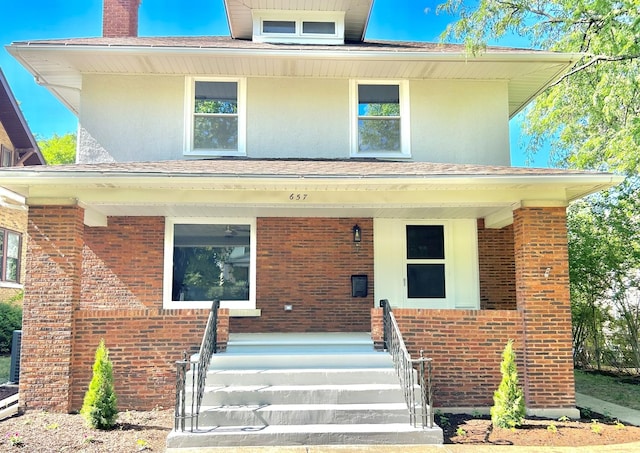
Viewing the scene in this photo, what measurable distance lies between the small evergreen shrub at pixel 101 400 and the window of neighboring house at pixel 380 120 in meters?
5.85

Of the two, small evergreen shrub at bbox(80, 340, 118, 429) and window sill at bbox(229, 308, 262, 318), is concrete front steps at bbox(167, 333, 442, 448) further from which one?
window sill at bbox(229, 308, 262, 318)

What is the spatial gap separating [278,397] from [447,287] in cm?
473

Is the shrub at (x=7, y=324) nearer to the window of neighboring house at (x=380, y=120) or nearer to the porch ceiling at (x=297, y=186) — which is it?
the porch ceiling at (x=297, y=186)

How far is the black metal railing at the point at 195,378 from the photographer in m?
6.51

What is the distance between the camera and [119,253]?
Result: 34.4 ft

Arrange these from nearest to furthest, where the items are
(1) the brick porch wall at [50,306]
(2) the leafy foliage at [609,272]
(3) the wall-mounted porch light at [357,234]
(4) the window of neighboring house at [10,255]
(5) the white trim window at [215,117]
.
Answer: (1) the brick porch wall at [50,306] → (5) the white trim window at [215,117] → (3) the wall-mounted porch light at [357,234] → (2) the leafy foliage at [609,272] → (4) the window of neighboring house at [10,255]

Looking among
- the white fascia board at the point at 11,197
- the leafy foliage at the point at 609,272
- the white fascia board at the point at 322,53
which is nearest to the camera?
the white fascia board at the point at 11,197

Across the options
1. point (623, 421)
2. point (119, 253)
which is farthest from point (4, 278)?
point (623, 421)

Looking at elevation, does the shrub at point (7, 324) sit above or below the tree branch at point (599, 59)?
below

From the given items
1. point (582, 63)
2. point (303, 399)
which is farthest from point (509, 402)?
point (582, 63)

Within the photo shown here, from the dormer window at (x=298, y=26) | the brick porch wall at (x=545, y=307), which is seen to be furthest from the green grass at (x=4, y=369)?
the brick porch wall at (x=545, y=307)

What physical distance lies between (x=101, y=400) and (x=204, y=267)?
12.2ft

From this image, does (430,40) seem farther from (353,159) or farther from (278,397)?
(278,397)

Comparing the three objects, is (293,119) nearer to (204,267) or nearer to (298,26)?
(298,26)
